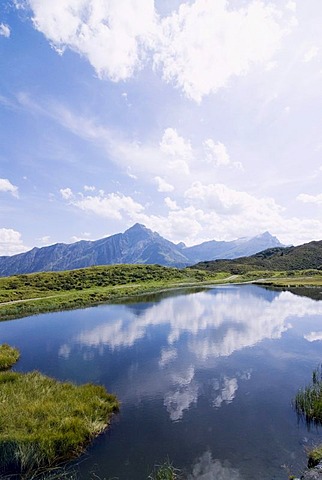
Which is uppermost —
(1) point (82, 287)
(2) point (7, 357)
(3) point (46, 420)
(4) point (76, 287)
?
(4) point (76, 287)

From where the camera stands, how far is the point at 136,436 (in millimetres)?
19656

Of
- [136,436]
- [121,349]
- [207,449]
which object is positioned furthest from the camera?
[121,349]

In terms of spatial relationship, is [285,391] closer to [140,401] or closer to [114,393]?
[140,401]

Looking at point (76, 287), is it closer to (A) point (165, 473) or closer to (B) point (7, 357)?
(B) point (7, 357)

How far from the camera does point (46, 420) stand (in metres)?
19.8

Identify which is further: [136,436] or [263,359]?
[263,359]

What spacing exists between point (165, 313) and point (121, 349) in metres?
27.2

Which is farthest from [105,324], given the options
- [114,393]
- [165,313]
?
[114,393]

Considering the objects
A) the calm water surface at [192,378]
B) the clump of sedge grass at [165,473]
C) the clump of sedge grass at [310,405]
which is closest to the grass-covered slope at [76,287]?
the calm water surface at [192,378]

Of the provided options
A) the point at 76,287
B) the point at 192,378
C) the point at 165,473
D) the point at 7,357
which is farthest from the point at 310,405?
the point at 76,287

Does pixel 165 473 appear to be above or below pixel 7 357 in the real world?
below

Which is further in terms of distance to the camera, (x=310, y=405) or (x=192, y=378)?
(x=192, y=378)

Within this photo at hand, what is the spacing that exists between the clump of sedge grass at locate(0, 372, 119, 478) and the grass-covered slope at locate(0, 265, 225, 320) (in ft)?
152

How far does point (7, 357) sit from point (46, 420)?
19.2 m
